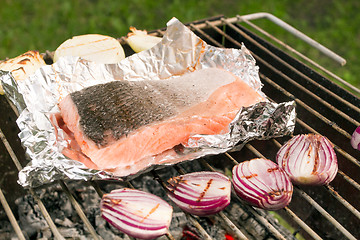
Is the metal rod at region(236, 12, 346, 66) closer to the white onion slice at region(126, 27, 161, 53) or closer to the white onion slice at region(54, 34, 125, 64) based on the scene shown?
the white onion slice at region(126, 27, 161, 53)

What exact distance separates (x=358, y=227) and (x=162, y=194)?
1.08 m

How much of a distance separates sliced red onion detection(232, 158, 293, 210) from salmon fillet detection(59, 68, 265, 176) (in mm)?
358

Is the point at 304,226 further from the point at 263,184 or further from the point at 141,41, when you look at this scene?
the point at 141,41

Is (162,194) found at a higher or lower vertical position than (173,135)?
lower

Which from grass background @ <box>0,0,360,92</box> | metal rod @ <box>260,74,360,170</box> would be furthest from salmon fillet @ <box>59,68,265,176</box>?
grass background @ <box>0,0,360,92</box>

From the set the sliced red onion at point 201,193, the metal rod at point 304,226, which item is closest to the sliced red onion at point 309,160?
the metal rod at point 304,226

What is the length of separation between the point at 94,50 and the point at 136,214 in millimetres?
1236

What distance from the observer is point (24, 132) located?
201cm

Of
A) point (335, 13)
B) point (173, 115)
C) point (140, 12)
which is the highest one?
point (173, 115)

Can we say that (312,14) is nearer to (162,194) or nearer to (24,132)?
(162,194)

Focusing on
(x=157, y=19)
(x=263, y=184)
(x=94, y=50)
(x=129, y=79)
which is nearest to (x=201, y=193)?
(x=263, y=184)

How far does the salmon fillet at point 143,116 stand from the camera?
199 cm

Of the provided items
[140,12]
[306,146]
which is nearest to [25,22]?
[140,12]

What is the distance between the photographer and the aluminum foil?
1892mm
